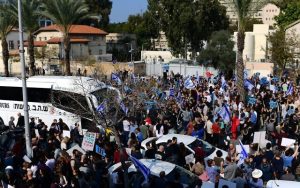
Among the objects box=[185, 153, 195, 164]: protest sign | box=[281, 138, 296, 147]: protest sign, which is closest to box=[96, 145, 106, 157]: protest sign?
box=[185, 153, 195, 164]: protest sign

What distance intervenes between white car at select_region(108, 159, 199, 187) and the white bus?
675 centimetres

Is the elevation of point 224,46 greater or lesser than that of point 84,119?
greater

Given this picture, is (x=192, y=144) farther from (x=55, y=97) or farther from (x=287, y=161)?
(x=55, y=97)

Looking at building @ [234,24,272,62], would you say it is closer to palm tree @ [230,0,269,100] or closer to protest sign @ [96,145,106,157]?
palm tree @ [230,0,269,100]

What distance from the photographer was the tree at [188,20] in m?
59.7

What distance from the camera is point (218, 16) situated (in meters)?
61.8

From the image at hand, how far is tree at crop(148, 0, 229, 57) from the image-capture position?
59.7m

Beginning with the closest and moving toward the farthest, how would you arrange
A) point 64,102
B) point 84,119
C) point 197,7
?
point 84,119, point 64,102, point 197,7

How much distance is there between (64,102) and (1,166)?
8294 mm

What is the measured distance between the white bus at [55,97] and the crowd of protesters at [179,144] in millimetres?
1822

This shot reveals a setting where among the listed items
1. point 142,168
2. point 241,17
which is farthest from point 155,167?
point 241,17

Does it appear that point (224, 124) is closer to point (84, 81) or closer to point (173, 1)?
point (84, 81)

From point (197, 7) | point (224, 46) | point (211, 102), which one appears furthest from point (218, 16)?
point (211, 102)

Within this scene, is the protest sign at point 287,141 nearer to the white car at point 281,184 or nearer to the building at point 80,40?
the white car at point 281,184
